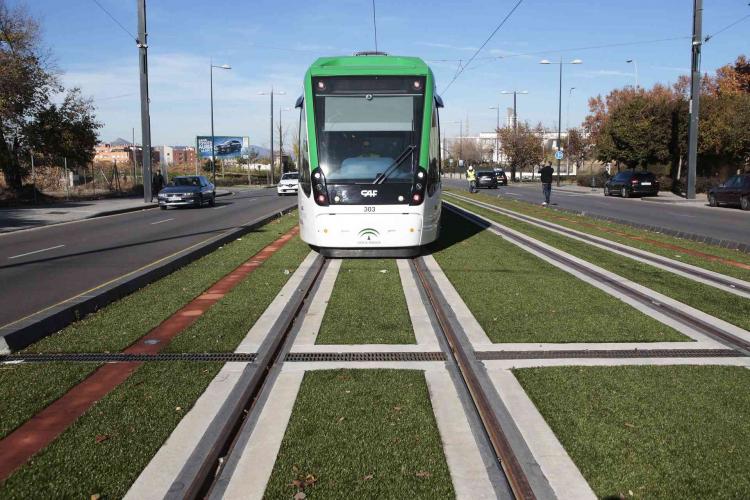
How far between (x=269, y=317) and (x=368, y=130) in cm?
561

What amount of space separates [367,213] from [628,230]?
396 inches

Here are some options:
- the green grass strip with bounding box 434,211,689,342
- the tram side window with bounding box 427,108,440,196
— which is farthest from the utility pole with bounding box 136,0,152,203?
the green grass strip with bounding box 434,211,689,342

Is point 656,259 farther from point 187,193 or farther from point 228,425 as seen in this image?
point 187,193

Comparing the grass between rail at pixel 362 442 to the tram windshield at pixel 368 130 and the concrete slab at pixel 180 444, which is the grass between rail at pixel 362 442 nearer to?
the concrete slab at pixel 180 444

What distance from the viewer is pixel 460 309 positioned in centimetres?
776

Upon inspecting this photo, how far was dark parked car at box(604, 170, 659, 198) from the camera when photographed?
4042cm

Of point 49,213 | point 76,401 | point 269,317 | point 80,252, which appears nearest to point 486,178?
point 49,213

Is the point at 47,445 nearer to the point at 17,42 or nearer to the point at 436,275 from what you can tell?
the point at 436,275

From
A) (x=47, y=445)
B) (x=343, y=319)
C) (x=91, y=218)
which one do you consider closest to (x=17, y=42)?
(x=91, y=218)

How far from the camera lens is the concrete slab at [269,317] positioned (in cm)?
620

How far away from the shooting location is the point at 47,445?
13.0 ft

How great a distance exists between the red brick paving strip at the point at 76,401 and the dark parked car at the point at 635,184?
37.5 metres

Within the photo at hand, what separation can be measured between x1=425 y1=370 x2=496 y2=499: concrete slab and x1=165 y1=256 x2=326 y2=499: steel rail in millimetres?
1292

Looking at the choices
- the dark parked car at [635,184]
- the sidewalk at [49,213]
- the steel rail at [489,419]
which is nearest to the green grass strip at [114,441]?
the steel rail at [489,419]
